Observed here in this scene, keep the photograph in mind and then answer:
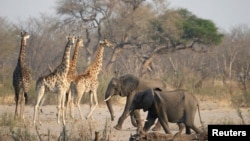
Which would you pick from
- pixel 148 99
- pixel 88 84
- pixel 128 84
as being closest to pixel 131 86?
pixel 128 84

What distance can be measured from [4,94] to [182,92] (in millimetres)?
9736

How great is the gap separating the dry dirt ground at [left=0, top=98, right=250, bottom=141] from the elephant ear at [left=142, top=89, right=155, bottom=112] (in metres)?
0.58

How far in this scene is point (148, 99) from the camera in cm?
1028

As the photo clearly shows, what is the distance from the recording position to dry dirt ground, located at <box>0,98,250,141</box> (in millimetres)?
10214

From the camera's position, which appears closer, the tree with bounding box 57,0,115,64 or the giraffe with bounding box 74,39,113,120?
the giraffe with bounding box 74,39,113,120

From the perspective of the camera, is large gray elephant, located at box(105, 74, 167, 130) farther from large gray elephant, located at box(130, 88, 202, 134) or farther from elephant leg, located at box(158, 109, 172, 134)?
elephant leg, located at box(158, 109, 172, 134)

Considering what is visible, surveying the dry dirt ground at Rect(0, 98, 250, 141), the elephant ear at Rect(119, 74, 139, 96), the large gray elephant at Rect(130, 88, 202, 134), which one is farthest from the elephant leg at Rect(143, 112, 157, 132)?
the elephant ear at Rect(119, 74, 139, 96)

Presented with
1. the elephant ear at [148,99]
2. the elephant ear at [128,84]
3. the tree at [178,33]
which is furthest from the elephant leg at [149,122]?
the tree at [178,33]

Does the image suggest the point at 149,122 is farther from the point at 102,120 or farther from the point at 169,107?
the point at 102,120

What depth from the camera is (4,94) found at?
61.5 feet

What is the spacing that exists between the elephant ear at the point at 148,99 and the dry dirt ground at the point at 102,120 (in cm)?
58

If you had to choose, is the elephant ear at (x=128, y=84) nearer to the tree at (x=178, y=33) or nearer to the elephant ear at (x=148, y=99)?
the elephant ear at (x=148, y=99)

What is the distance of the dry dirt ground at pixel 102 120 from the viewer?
10.2m

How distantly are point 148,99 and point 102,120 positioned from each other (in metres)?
3.67
